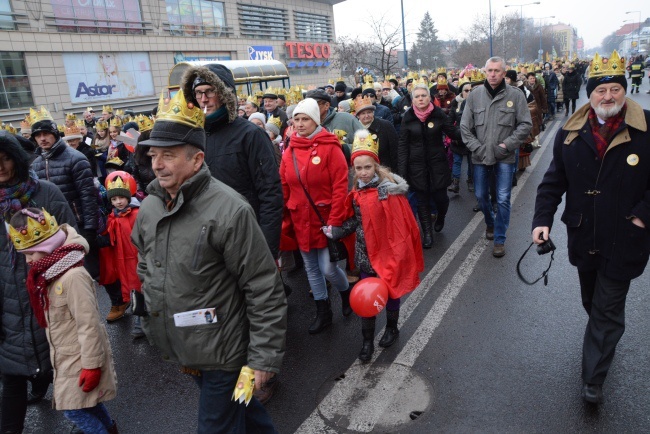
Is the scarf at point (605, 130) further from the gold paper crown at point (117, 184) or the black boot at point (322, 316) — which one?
the gold paper crown at point (117, 184)

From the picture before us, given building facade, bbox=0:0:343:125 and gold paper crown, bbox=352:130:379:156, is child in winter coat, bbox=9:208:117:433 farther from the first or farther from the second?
building facade, bbox=0:0:343:125

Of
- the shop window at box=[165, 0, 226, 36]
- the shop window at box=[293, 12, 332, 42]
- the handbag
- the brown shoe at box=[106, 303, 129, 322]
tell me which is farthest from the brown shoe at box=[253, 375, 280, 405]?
the shop window at box=[293, 12, 332, 42]

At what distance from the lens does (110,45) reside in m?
27.9

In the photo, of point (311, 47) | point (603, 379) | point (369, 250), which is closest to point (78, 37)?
point (311, 47)

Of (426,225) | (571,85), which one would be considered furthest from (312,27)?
(426,225)

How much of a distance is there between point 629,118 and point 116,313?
17.3 ft

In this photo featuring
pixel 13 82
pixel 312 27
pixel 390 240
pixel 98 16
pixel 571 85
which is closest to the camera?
pixel 390 240

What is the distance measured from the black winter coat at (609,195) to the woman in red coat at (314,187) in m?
1.85

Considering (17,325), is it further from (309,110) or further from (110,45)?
(110,45)

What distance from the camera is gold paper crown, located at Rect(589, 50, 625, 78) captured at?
3211mm

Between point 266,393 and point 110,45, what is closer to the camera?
point 266,393

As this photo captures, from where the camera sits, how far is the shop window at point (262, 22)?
3925cm

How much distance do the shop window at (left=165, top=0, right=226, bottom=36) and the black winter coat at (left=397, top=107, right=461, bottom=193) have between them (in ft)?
97.8

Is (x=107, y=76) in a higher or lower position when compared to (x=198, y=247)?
higher
